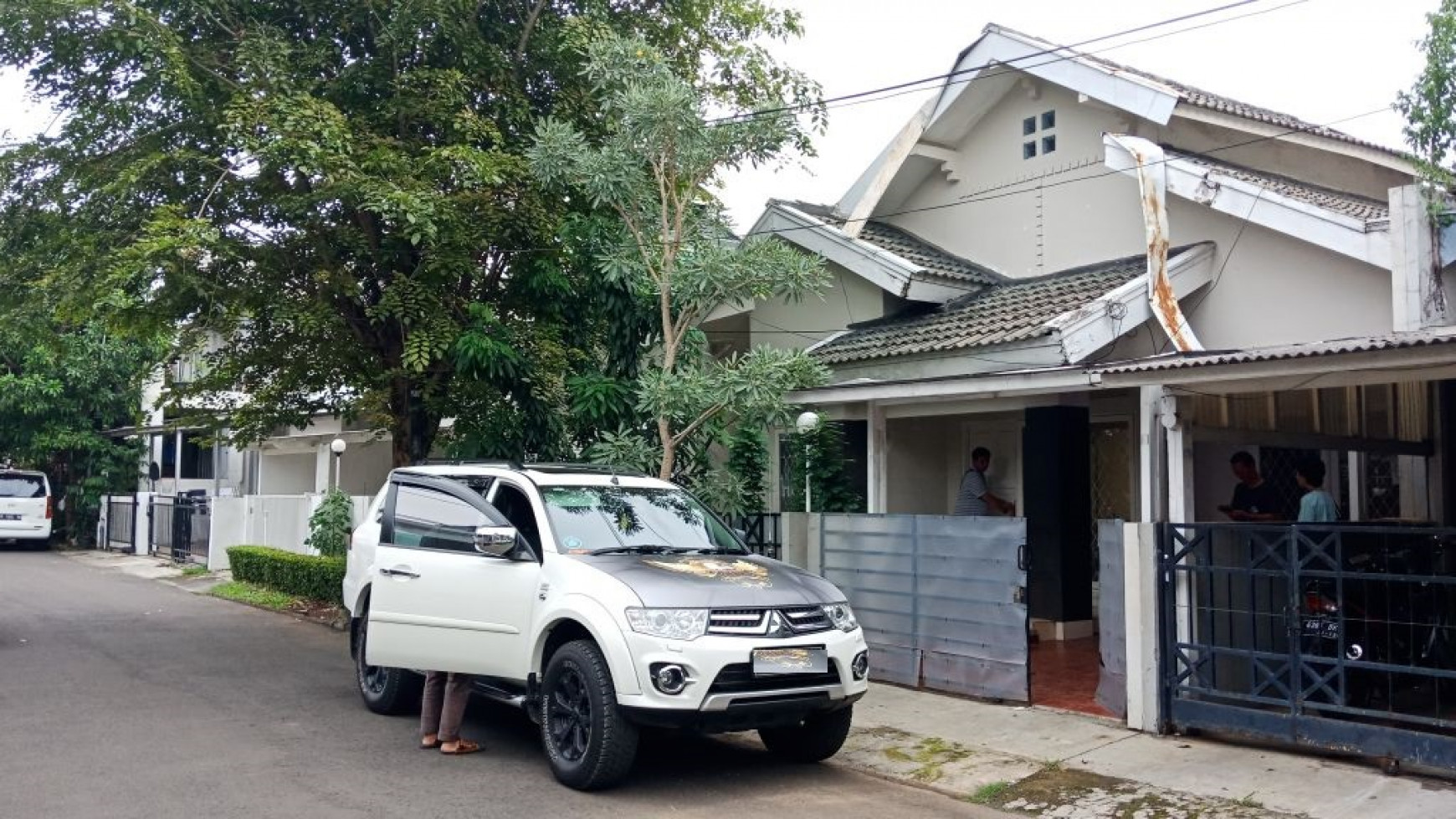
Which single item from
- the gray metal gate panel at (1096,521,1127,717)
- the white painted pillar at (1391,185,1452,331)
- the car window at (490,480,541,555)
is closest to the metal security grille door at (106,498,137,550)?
the car window at (490,480,541,555)

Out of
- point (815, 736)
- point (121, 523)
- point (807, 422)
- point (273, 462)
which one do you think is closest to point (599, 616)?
point (815, 736)

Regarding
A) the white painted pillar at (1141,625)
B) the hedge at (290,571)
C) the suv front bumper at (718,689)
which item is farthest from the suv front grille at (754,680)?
the hedge at (290,571)

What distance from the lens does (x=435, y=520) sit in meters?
7.81

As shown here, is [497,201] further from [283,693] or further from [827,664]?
[827,664]

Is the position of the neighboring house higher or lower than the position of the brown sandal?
higher

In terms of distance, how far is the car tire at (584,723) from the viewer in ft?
20.9

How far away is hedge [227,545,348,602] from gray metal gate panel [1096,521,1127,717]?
31.5ft

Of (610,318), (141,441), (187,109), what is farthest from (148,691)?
(141,441)

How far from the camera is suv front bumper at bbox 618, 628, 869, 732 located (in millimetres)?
6246

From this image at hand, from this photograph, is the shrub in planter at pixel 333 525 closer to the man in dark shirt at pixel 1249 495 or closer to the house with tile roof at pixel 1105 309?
the house with tile roof at pixel 1105 309

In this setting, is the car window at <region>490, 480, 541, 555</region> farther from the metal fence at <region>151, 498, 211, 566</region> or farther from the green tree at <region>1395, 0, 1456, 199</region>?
the metal fence at <region>151, 498, 211, 566</region>

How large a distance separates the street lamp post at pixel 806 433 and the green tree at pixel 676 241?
929 mm

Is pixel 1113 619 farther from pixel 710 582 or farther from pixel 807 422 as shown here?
pixel 807 422

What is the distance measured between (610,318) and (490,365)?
1.22 m
